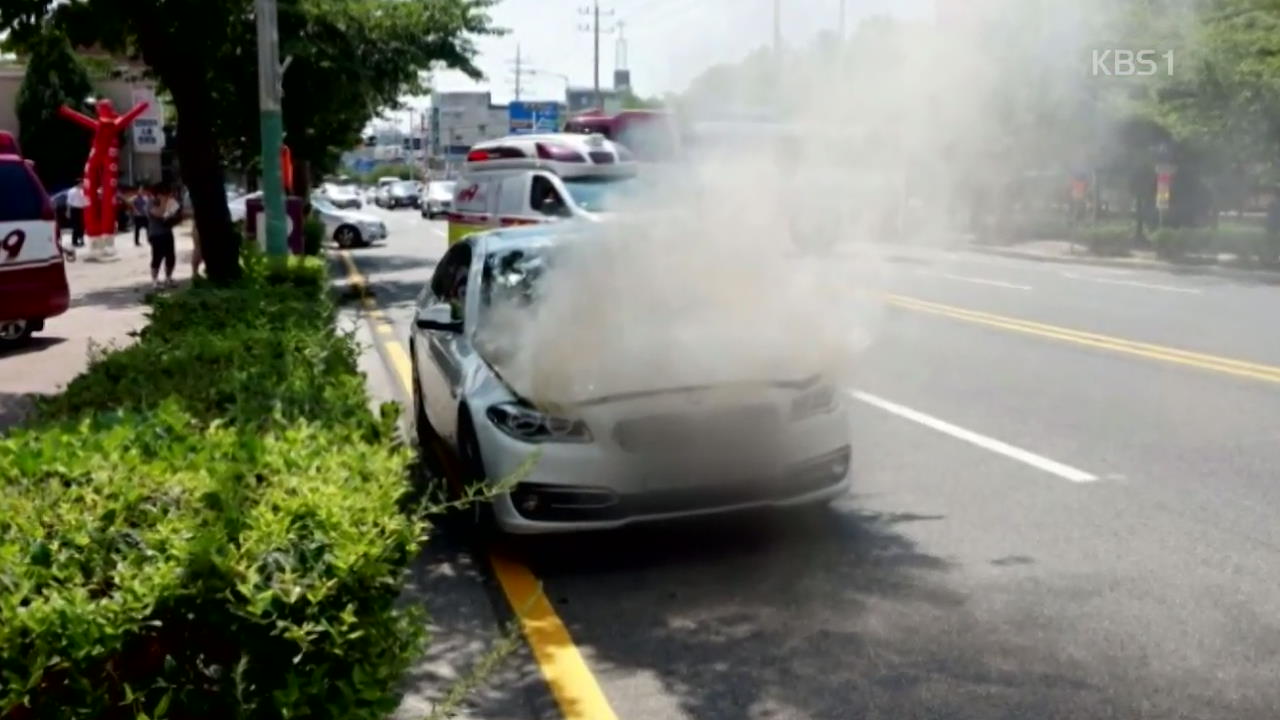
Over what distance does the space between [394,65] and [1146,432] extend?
668 inches

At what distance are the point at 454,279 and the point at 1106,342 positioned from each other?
306 inches

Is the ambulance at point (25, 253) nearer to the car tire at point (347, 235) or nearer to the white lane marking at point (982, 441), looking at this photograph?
the white lane marking at point (982, 441)

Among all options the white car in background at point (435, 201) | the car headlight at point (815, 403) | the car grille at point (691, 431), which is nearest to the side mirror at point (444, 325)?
the car grille at point (691, 431)

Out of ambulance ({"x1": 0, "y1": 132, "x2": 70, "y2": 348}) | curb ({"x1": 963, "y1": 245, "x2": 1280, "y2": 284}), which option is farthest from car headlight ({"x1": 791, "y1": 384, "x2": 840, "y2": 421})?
curb ({"x1": 963, "y1": 245, "x2": 1280, "y2": 284})

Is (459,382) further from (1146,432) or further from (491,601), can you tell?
(1146,432)

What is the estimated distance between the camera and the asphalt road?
15.8ft

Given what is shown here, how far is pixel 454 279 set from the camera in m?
8.54

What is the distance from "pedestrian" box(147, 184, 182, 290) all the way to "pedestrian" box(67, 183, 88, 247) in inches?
353

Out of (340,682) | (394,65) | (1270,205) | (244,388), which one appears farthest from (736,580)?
(1270,205)

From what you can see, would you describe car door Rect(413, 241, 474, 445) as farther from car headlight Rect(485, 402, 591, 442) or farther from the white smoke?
car headlight Rect(485, 402, 591, 442)

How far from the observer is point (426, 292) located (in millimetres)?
9445

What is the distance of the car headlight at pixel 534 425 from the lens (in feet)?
20.2

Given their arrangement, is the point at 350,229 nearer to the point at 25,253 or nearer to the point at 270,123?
the point at 270,123

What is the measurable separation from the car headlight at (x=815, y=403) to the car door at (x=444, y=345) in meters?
1.68
